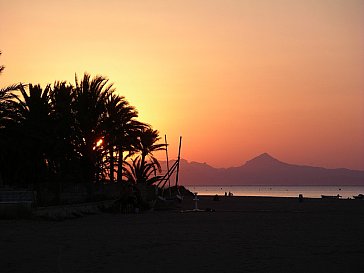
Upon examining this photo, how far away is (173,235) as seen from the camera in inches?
632

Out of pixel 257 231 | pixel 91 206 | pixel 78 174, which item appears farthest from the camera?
pixel 78 174

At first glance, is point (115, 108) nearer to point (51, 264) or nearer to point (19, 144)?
point (19, 144)

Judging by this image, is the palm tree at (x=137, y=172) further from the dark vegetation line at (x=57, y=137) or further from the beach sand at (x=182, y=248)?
the beach sand at (x=182, y=248)

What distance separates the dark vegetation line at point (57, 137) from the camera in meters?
28.6

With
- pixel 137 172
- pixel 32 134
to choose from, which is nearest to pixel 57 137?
pixel 32 134

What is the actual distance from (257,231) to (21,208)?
927cm

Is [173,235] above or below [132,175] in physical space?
below

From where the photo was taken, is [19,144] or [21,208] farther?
[19,144]

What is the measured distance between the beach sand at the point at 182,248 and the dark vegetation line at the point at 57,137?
9.23m

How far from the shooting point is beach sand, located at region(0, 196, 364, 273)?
10391mm

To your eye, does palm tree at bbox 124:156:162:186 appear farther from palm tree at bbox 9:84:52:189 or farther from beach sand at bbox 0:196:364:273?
beach sand at bbox 0:196:364:273

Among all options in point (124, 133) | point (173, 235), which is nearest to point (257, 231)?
point (173, 235)

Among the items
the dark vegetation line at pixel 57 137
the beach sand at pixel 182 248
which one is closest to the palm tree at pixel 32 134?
the dark vegetation line at pixel 57 137

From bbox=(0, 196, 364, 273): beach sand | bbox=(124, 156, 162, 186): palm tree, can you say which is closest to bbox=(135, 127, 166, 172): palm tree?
bbox=(124, 156, 162, 186): palm tree
